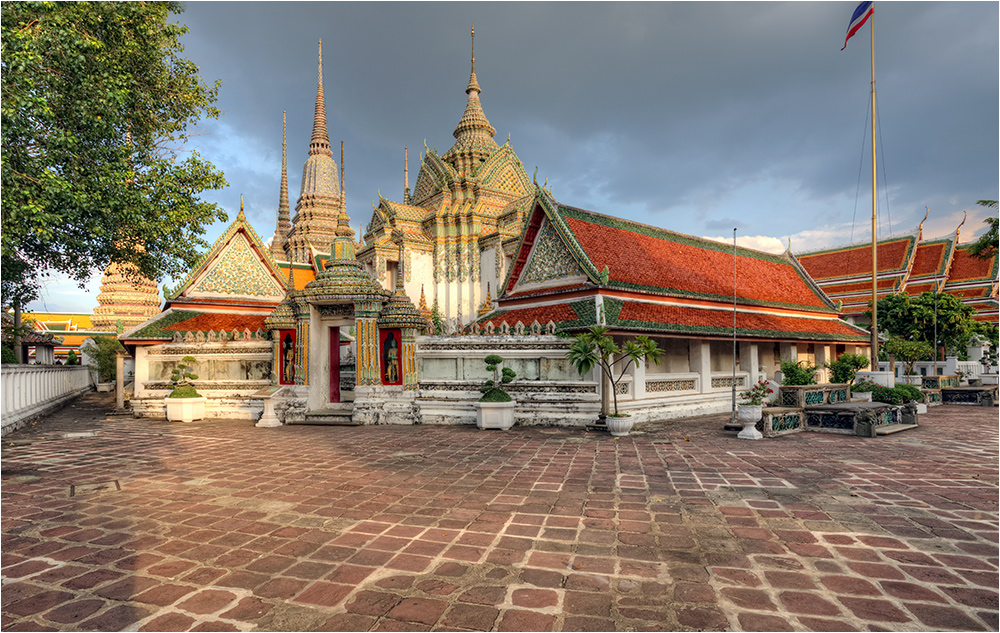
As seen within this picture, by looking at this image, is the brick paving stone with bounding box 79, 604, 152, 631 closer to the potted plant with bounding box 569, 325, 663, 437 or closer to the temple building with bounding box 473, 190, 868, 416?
the potted plant with bounding box 569, 325, 663, 437

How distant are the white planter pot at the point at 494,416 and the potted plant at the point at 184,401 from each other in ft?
27.8

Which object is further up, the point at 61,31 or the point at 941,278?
the point at 61,31

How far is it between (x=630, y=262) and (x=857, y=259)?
22.5 metres

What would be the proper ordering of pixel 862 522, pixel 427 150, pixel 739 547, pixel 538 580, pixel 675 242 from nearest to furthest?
pixel 538 580, pixel 739 547, pixel 862 522, pixel 675 242, pixel 427 150

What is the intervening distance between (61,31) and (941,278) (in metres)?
36.1

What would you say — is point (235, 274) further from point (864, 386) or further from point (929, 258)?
point (929, 258)

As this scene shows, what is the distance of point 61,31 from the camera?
27.9 feet

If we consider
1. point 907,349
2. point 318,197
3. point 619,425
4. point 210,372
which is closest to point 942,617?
point 619,425

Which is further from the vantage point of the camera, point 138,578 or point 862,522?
point 862,522

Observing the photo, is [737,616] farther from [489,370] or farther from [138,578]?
[489,370]

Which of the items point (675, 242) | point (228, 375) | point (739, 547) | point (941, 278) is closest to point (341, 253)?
point (228, 375)

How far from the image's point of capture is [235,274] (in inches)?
722

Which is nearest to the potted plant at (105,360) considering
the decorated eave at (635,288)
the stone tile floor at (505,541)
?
the stone tile floor at (505,541)

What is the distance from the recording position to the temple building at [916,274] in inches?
1021
